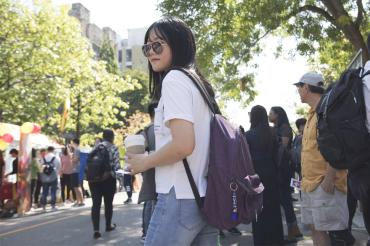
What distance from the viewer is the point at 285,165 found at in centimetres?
738

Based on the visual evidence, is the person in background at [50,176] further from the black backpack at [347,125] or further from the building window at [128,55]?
the building window at [128,55]

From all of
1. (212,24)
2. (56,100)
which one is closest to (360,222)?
(212,24)

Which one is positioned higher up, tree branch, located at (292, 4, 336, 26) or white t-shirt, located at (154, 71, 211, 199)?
tree branch, located at (292, 4, 336, 26)

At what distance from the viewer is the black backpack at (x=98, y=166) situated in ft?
26.5

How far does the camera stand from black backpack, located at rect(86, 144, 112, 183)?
807 centimetres

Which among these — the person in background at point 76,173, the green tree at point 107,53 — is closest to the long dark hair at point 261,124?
the person in background at point 76,173

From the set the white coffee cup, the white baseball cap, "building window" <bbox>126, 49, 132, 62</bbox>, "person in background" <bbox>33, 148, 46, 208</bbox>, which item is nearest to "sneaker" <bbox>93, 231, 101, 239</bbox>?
the white baseball cap

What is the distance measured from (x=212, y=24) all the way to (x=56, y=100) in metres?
9.93

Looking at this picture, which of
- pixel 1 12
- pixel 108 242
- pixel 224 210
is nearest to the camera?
pixel 224 210

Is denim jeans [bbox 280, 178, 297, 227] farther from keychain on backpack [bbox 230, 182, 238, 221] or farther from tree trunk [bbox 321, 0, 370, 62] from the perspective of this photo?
tree trunk [bbox 321, 0, 370, 62]

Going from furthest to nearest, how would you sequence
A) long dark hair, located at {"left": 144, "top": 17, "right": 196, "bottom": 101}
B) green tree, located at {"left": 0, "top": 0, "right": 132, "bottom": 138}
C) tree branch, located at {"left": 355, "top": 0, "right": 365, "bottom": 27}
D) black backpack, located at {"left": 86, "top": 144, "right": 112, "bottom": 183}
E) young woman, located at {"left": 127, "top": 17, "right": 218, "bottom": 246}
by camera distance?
green tree, located at {"left": 0, "top": 0, "right": 132, "bottom": 138} < tree branch, located at {"left": 355, "top": 0, "right": 365, "bottom": 27} < black backpack, located at {"left": 86, "top": 144, "right": 112, "bottom": 183} < long dark hair, located at {"left": 144, "top": 17, "right": 196, "bottom": 101} < young woman, located at {"left": 127, "top": 17, "right": 218, "bottom": 246}

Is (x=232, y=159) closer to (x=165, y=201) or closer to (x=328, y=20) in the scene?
(x=165, y=201)

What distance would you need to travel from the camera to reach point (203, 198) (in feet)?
7.51

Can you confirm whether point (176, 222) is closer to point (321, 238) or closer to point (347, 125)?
point (347, 125)
